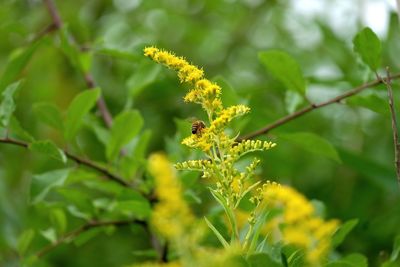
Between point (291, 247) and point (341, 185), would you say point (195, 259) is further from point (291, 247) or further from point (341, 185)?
point (341, 185)

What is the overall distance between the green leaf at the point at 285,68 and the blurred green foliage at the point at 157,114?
0.02 m

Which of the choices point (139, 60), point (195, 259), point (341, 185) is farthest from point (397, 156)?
point (341, 185)

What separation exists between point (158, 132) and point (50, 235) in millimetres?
919

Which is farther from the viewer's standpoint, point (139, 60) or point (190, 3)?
point (190, 3)

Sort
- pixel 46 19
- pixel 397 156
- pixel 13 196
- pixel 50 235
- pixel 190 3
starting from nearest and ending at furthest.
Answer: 1. pixel 397 156
2. pixel 50 235
3. pixel 13 196
4. pixel 46 19
5. pixel 190 3

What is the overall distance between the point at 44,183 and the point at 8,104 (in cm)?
17

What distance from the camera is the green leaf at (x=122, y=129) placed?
5.24 ft

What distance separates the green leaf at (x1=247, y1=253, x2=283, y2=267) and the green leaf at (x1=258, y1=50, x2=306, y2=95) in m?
0.66

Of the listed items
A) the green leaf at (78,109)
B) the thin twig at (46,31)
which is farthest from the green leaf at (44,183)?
the thin twig at (46,31)

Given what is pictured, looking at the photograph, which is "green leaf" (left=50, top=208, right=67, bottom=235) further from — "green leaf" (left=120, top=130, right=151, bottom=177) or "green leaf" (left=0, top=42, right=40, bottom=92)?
"green leaf" (left=0, top=42, right=40, bottom=92)

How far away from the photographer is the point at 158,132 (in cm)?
260

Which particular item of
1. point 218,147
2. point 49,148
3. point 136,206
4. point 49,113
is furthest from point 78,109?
point 218,147

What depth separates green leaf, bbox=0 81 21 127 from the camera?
1445 millimetres

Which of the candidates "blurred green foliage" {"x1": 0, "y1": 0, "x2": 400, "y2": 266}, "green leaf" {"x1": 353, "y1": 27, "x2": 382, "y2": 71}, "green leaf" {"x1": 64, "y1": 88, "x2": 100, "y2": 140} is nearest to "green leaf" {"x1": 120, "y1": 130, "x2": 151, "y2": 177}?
"blurred green foliage" {"x1": 0, "y1": 0, "x2": 400, "y2": 266}
